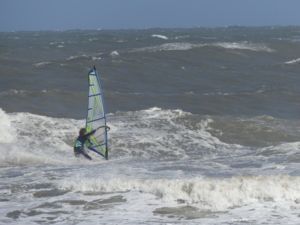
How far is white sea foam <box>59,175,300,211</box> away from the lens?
25.3 feet

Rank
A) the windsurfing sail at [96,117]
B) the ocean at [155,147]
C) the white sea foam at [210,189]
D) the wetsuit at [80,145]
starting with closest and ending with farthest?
the ocean at [155,147]
the white sea foam at [210,189]
the wetsuit at [80,145]
the windsurfing sail at [96,117]

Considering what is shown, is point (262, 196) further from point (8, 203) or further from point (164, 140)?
point (164, 140)

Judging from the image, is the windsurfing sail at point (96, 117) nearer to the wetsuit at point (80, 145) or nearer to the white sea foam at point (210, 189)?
the wetsuit at point (80, 145)

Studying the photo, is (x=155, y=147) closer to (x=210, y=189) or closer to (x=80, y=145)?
(x=80, y=145)

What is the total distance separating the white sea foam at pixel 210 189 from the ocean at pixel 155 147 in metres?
0.01

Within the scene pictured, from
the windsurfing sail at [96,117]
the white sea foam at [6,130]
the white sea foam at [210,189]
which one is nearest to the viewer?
the white sea foam at [210,189]

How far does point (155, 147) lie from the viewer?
43.2 ft

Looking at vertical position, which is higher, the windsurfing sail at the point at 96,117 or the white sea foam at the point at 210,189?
the windsurfing sail at the point at 96,117

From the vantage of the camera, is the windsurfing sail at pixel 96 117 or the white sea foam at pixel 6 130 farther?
the white sea foam at pixel 6 130

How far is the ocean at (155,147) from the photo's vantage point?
747cm

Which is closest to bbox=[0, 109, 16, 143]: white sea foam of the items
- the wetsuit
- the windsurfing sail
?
the windsurfing sail

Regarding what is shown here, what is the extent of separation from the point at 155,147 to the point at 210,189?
5189mm

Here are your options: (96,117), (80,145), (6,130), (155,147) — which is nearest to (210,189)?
(80,145)

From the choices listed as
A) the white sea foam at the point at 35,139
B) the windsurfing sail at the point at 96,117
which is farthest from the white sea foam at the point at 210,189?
the windsurfing sail at the point at 96,117
